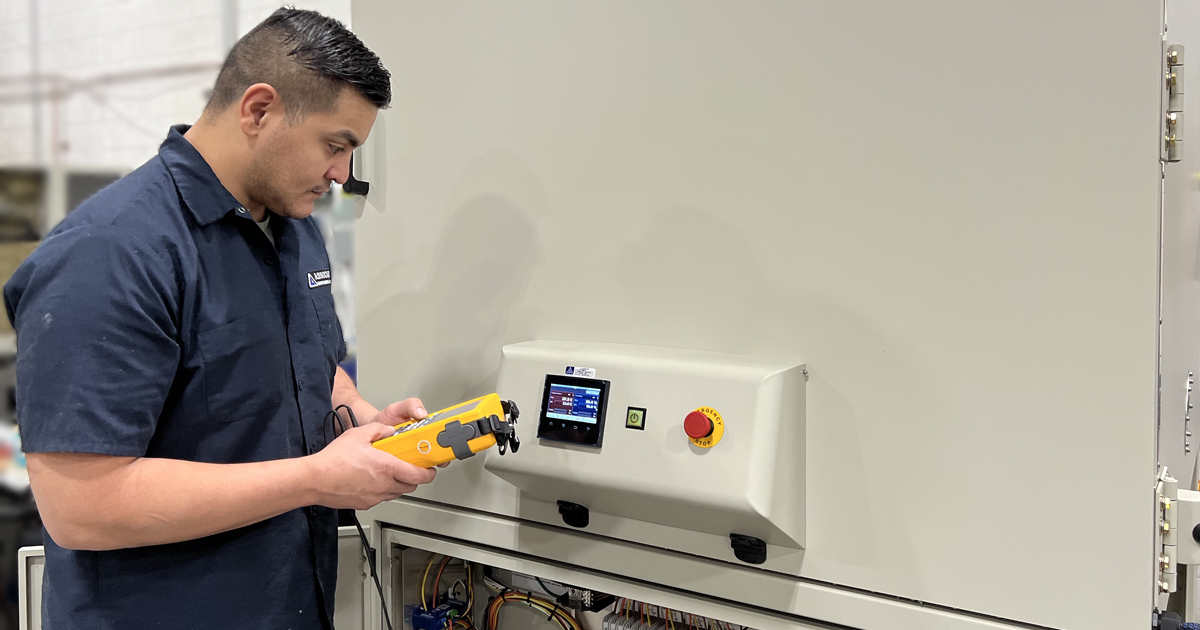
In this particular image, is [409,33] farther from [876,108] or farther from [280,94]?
[876,108]

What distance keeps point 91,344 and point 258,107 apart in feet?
1.13

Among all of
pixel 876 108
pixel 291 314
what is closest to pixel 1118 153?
pixel 876 108

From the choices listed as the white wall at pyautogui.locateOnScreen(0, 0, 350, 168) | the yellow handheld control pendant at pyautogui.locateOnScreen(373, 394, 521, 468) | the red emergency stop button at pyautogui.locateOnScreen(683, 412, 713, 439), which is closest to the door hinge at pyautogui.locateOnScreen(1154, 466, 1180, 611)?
the red emergency stop button at pyautogui.locateOnScreen(683, 412, 713, 439)

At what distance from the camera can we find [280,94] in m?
Answer: 0.93

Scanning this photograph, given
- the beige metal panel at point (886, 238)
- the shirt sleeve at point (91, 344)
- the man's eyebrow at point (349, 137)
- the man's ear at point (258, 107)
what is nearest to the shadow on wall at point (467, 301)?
the beige metal panel at point (886, 238)

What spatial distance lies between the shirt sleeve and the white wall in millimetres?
1246

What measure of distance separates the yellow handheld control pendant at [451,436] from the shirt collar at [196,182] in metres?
0.36

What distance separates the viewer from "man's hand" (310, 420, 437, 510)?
904 millimetres

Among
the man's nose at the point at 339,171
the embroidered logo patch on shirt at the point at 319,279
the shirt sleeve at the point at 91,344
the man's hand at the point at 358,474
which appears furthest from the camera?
the embroidered logo patch on shirt at the point at 319,279

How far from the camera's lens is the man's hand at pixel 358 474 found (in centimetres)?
90

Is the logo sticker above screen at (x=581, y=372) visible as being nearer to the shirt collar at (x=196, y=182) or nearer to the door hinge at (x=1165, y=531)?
the shirt collar at (x=196, y=182)

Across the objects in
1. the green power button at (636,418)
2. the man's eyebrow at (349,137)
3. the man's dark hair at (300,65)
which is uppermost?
the man's dark hair at (300,65)

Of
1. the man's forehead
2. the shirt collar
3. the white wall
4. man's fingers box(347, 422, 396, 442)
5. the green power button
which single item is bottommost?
man's fingers box(347, 422, 396, 442)

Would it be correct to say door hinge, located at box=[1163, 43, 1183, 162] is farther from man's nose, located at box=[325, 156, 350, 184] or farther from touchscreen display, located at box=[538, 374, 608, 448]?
man's nose, located at box=[325, 156, 350, 184]
